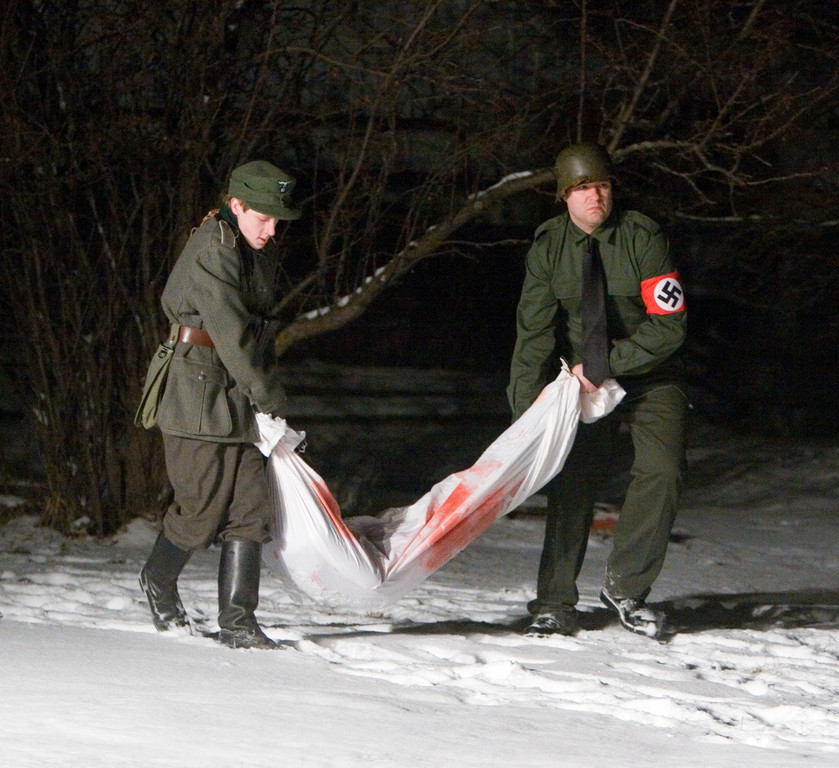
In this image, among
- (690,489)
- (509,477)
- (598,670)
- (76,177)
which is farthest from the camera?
(690,489)

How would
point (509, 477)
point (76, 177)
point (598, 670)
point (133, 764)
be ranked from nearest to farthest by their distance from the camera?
1. point (133, 764)
2. point (598, 670)
3. point (509, 477)
4. point (76, 177)

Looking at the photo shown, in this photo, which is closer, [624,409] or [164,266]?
[624,409]

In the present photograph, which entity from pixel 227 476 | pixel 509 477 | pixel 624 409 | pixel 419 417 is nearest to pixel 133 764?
pixel 227 476

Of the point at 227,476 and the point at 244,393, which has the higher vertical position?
the point at 244,393

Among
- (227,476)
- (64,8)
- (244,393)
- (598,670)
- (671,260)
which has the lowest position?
(598,670)

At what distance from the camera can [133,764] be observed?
313 cm

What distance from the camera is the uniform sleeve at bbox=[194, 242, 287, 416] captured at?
442cm

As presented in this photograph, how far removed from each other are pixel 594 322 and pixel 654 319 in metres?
0.23

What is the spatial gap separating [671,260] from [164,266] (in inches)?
138

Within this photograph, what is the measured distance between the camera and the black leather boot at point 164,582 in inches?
187

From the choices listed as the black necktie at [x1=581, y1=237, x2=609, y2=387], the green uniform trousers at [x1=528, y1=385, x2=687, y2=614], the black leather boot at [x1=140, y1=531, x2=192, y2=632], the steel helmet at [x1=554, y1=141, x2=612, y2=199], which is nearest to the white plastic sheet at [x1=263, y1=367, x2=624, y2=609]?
the black necktie at [x1=581, y1=237, x2=609, y2=387]

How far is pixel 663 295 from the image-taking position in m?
5.06

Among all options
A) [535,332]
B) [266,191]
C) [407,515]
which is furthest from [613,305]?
[266,191]

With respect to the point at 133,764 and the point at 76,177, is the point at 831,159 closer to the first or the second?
the point at 76,177
